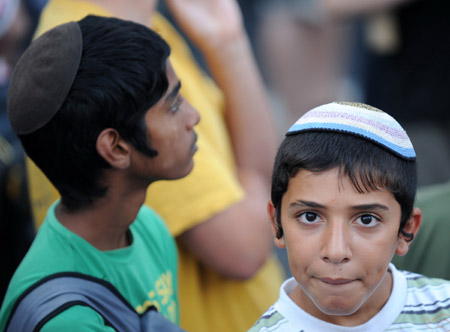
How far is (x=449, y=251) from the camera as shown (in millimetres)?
2197

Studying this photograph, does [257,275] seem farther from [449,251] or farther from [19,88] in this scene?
[19,88]

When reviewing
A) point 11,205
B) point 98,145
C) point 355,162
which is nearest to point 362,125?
point 355,162

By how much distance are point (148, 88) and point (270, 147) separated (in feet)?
2.91

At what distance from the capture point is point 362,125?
5.58 ft

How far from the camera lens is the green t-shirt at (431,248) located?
2.20 meters

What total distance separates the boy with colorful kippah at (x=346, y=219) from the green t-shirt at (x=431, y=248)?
0.40m

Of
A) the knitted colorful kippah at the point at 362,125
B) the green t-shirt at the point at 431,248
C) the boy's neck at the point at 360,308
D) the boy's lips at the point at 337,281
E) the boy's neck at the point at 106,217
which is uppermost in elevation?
the knitted colorful kippah at the point at 362,125

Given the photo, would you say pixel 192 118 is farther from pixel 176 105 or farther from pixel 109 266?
pixel 109 266

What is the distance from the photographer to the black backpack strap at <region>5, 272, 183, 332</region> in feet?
5.77

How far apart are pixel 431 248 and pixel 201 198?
2.40 ft

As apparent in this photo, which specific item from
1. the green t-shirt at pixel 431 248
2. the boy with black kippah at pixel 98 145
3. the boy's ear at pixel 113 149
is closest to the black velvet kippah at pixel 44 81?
the boy with black kippah at pixel 98 145

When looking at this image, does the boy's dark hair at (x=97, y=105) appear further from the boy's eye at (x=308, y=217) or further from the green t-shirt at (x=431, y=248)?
the green t-shirt at (x=431, y=248)

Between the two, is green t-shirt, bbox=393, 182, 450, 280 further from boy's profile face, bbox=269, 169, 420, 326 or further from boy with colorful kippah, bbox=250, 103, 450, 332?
boy's profile face, bbox=269, 169, 420, 326

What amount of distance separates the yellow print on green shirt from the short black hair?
23.3 inches
